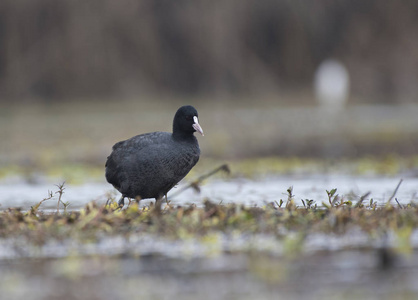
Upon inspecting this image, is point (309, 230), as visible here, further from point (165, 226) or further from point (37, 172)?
point (37, 172)

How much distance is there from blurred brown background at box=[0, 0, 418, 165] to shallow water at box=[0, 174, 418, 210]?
15.2 m

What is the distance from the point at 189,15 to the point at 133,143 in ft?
97.2

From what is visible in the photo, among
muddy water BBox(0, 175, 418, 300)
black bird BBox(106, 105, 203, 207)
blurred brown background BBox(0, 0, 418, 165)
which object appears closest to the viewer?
muddy water BBox(0, 175, 418, 300)

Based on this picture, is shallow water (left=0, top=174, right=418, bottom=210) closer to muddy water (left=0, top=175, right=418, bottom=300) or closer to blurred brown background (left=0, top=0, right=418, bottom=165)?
muddy water (left=0, top=175, right=418, bottom=300)

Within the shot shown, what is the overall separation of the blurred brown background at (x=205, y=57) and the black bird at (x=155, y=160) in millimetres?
18122

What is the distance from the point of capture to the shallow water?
29.5 ft

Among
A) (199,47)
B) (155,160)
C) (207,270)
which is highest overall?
(199,47)

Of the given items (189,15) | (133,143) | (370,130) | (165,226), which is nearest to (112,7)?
(189,15)

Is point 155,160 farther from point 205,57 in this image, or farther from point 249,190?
point 205,57

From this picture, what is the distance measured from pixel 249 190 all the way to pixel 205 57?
89.6 ft

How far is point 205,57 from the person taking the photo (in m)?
36.9

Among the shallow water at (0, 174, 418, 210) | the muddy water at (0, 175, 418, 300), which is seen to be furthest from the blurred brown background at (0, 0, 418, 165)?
the muddy water at (0, 175, 418, 300)

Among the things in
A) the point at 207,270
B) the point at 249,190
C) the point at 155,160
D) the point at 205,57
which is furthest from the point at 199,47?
the point at 207,270

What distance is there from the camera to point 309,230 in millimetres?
5828
